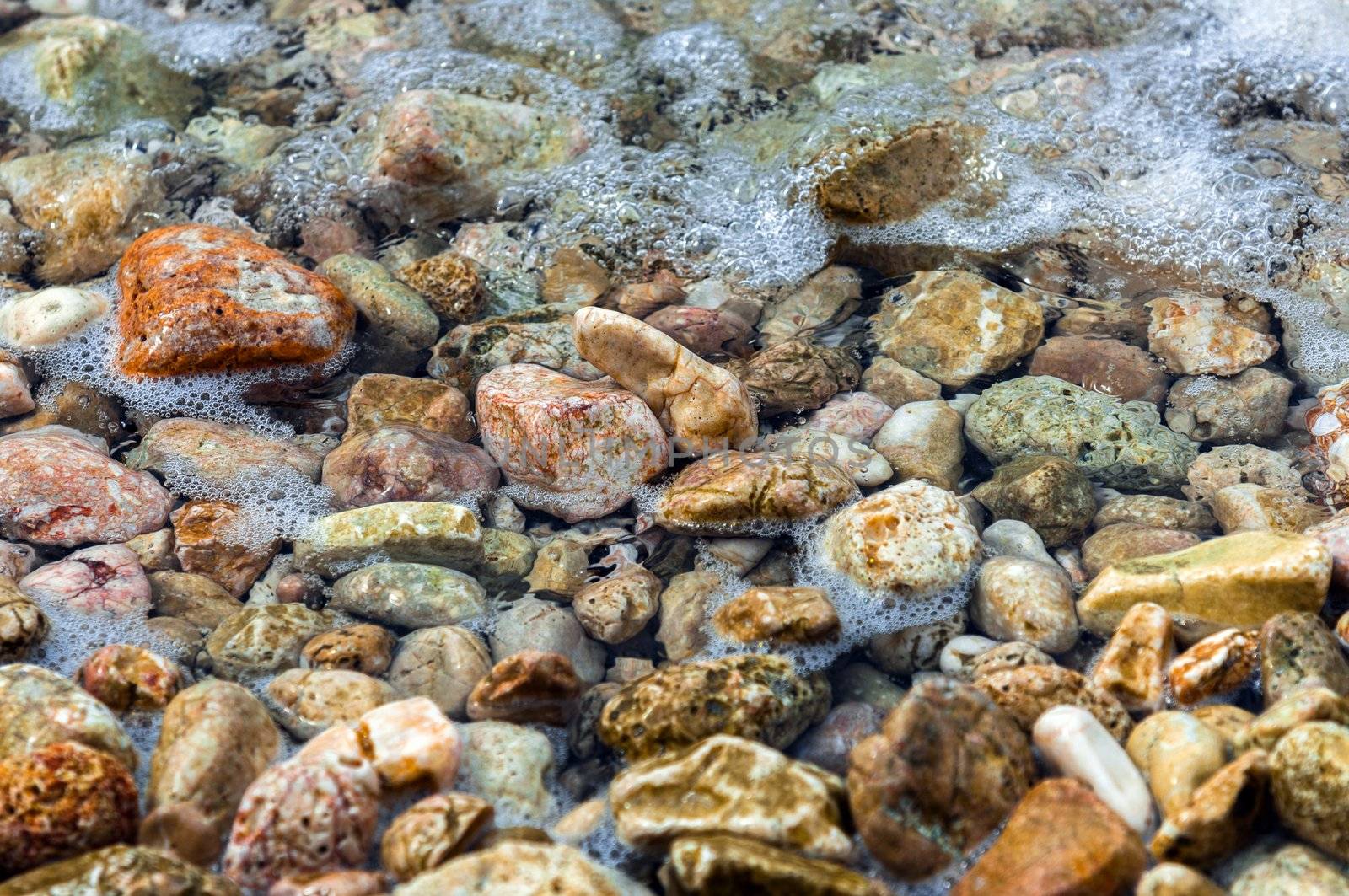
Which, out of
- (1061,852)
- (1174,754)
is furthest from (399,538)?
(1174,754)

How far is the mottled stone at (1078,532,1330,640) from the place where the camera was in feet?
8.70

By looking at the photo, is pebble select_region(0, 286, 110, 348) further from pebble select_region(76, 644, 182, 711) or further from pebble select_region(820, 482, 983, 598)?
pebble select_region(820, 482, 983, 598)

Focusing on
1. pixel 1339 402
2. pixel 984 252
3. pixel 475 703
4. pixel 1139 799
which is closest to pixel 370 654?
pixel 475 703

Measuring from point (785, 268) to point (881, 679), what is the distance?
1.96 metres

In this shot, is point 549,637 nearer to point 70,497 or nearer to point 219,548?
point 219,548

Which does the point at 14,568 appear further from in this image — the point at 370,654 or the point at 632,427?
the point at 632,427

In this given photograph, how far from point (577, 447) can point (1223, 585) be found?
1.88 metres

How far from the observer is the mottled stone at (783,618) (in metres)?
2.80

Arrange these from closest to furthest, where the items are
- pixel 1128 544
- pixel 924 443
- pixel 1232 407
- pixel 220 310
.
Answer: pixel 1128 544, pixel 924 443, pixel 1232 407, pixel 220 310

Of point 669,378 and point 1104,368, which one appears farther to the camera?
point 1104,368

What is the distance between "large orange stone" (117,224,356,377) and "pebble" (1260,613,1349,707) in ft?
10.3

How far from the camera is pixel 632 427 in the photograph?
3.27 meters

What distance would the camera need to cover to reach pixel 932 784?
2227 mm

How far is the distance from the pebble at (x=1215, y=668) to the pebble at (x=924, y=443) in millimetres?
938
